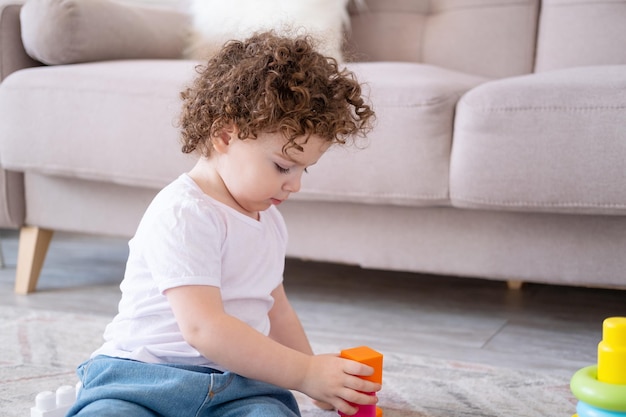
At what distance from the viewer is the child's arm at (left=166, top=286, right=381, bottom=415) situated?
35.5 inches

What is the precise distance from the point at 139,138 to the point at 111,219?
227 mm

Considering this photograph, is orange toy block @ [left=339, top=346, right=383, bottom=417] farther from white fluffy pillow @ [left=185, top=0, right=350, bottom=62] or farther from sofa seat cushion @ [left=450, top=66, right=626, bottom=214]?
white fluffy pillow @ [left=185, top=0, right=350, bottom=62]

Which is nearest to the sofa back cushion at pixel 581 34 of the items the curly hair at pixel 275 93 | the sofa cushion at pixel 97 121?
the sofa cushion at pixel 97 121

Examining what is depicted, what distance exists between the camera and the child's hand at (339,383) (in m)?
0.92

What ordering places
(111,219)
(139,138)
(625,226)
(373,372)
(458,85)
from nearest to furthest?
(373,372) → (625,226) → (458,85) → (139,138) → (111,219)

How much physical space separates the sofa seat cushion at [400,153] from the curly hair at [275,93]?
412 millimetres

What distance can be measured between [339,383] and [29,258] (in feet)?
3.39

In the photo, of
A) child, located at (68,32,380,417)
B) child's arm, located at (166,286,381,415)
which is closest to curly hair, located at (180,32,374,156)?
child, located at (68,32,380,417)

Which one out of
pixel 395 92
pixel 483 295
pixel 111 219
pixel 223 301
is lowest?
pixel 483 295

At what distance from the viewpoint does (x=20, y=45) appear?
1726 millimetres

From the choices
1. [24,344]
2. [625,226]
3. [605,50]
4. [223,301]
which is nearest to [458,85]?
[625,226]

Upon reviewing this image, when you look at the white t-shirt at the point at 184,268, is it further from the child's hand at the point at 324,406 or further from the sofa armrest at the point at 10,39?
the sofa armrest at the point at 10,39

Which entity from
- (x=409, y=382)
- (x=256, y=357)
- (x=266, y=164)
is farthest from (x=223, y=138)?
(x=409, y=382)

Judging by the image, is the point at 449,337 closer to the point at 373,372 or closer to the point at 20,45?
the point at 373,372
